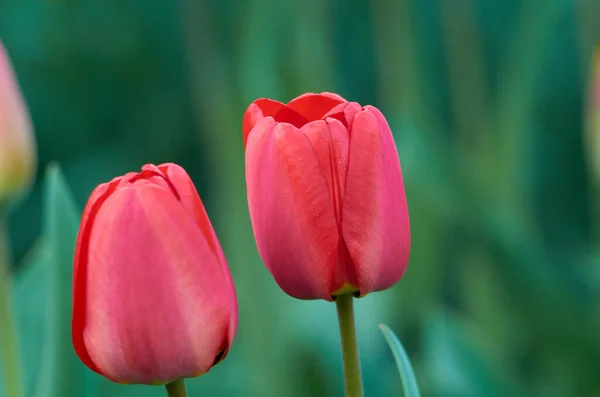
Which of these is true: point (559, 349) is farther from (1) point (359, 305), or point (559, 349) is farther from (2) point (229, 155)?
(2) point (229, 155)

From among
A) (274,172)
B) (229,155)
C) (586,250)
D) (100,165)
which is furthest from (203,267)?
(100,165)

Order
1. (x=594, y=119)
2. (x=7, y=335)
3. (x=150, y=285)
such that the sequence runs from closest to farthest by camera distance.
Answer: (x=150, y=285) → (x=7, y=335) → (x=594, y=119)

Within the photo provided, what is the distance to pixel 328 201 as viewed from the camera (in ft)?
1.06

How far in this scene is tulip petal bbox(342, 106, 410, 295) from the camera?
1.05ft

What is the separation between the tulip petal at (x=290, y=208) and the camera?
0.31 meters

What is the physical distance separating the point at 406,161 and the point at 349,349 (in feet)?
2.02

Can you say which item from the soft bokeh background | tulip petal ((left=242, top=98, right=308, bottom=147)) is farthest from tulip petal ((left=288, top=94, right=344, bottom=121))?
the soft bokeh background

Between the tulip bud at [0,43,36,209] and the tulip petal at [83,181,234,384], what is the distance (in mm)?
189

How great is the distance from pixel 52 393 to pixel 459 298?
2.65ft

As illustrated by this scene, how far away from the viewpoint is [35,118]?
1.54 m

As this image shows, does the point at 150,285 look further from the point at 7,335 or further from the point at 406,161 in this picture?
the point at 406,161

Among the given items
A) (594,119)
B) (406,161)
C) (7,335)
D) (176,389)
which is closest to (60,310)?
(7,335)

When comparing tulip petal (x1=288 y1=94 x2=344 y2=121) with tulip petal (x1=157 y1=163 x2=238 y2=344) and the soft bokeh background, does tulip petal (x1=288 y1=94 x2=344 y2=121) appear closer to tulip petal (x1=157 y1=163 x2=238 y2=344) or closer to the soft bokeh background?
tulip petal (x1=157 y1=163 x2=238 y2=344)

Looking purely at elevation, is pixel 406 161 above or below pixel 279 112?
below
